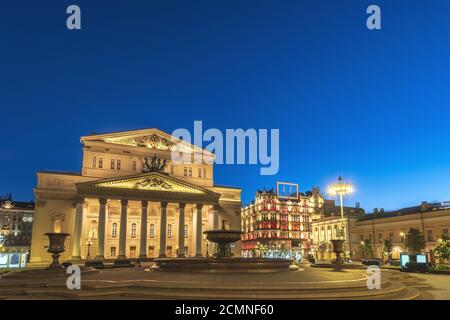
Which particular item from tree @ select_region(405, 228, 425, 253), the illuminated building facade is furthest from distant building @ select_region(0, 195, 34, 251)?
tree @ select_region(405, 228, 425, 253)

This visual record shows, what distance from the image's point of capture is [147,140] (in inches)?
2638

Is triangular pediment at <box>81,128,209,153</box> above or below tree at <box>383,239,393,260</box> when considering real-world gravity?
above

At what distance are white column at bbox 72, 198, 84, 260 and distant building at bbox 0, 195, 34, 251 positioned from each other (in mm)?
62569

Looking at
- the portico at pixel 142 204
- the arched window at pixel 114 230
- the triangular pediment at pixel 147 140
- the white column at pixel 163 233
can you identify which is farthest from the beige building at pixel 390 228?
the arched window at pixel 114 230

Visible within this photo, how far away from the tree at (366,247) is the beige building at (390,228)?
0.53m

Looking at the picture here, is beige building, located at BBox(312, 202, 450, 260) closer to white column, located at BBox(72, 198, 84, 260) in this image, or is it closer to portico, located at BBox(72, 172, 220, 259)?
portico, located at BBox(72, 172, 220, 259)

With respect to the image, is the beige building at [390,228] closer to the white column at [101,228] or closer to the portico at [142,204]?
the portico at [142,204]

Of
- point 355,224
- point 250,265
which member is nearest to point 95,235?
point 250,265

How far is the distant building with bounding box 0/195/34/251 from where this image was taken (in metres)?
106

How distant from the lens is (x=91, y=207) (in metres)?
61.9

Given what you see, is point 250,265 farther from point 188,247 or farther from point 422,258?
point 188,247

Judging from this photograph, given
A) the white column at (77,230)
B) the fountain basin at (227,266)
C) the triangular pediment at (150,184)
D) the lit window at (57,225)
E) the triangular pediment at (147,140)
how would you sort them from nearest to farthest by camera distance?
the fountain basin at (227,266) → the white column at (77,230) → the triangular pediment at (150,184) → the lit window at (57,225) → the triangular pediment at (147,140)

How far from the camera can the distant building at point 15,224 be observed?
106 meters

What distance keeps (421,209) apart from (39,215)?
2474 inches
